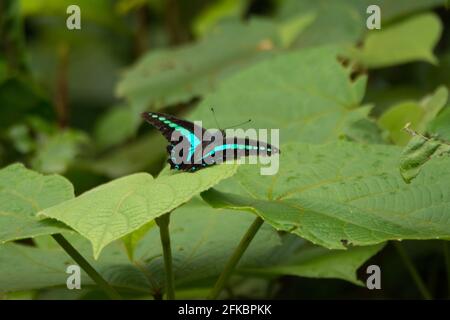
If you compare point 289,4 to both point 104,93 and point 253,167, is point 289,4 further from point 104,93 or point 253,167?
point 253,167

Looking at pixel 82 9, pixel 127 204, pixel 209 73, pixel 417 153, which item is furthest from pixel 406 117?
pixel 82 9

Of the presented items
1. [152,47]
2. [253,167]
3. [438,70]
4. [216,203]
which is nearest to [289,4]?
[438,70]

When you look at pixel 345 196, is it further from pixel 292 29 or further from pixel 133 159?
pixel 133 159

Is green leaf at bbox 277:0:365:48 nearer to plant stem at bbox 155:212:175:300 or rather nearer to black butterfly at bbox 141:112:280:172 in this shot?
black butterfly at bbox 141:112:280:172

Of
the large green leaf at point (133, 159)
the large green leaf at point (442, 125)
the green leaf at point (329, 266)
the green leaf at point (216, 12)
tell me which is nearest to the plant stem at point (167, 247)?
the green leaf at point (329, 266)

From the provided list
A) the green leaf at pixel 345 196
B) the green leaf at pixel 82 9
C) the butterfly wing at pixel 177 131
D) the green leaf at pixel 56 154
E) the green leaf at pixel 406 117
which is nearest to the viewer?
the green leaf at pixel 345 196

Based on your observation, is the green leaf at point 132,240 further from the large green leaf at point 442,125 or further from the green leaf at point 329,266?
the large green leaf at point 442,125
